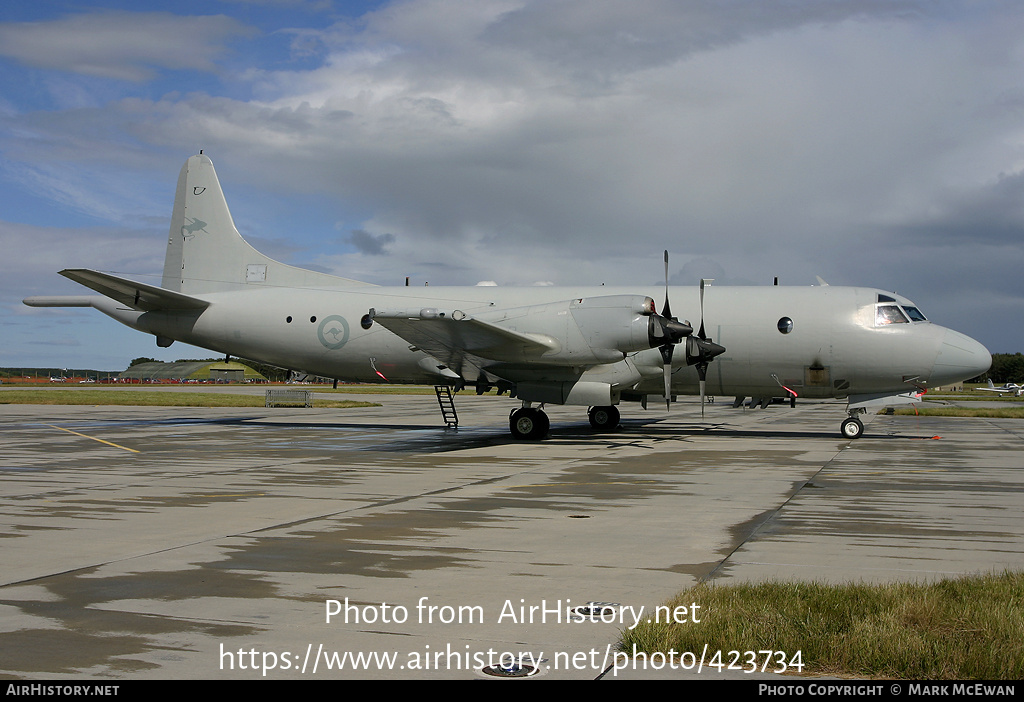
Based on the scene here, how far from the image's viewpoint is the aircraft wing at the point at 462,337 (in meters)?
19.5

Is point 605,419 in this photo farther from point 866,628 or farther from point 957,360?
point 866,628

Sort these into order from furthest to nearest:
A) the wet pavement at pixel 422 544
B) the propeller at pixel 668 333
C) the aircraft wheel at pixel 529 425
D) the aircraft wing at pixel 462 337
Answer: the aircraft wheel at pixel 529 425 < the propeller at pixel 668 333 < the aircraft wing at pixel 462 337 < the wet pavement at pixel 422 544

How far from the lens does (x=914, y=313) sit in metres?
23.0

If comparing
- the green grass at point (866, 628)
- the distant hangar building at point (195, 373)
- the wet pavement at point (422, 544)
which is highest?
the distant hangar building at point (195, 373)

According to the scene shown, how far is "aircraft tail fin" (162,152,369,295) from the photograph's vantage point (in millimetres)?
27766

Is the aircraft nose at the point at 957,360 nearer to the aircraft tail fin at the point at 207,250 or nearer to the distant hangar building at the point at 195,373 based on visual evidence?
the aircraft tail fin at the point at 207,250

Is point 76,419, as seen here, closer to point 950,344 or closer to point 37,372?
point 950,344

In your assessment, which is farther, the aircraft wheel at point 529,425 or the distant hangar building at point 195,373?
the distant hangar building at point 195,373

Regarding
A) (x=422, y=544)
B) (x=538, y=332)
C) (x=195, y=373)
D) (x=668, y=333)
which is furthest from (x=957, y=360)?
(x=195, y=373)

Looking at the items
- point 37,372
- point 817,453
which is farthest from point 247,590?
point 37,372

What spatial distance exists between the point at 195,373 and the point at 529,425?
12425 centimetres

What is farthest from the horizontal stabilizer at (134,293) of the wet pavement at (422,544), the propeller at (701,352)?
the propeller at (701,352)

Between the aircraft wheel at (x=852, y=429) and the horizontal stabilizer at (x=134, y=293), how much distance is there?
2063 cm

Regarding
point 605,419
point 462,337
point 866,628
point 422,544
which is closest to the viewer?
point 866,628
